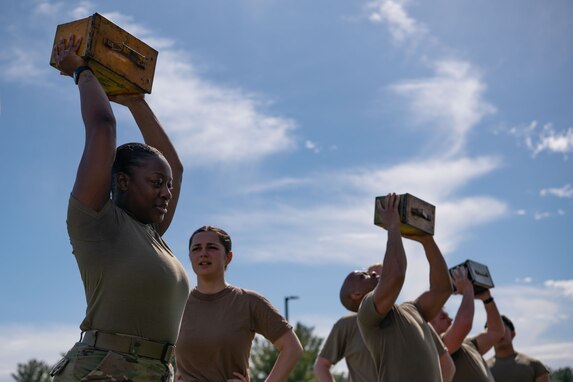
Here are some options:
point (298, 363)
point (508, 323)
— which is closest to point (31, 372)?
point (298, 363)

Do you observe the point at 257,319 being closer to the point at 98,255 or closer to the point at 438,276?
the point at 438,276

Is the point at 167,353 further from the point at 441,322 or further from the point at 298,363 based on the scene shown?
the point at 298,363

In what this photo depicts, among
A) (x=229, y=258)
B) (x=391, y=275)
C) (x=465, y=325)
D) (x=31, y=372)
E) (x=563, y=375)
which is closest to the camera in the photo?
(x=391, y=275)

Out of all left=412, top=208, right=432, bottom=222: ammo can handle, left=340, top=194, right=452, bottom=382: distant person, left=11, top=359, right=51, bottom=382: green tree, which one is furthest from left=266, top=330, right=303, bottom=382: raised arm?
left=11, top=359, right=51, bottom=382: green tree

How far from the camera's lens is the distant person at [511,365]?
9.04 metres

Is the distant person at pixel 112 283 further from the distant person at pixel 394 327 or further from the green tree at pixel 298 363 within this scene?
the green tree at pixel 298 363

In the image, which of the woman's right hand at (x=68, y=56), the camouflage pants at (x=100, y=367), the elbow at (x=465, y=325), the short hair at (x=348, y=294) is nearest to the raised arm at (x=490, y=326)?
the elbow at (x=465, y=325)

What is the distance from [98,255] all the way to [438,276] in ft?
10.9

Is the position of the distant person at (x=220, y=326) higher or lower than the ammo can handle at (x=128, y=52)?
lower

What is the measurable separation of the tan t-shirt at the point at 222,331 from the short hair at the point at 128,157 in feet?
6.60

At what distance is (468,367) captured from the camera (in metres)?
7.01

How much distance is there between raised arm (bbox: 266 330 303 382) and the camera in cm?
487

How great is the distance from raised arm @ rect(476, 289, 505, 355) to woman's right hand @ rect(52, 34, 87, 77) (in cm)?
602

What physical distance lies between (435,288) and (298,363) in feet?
87.9
